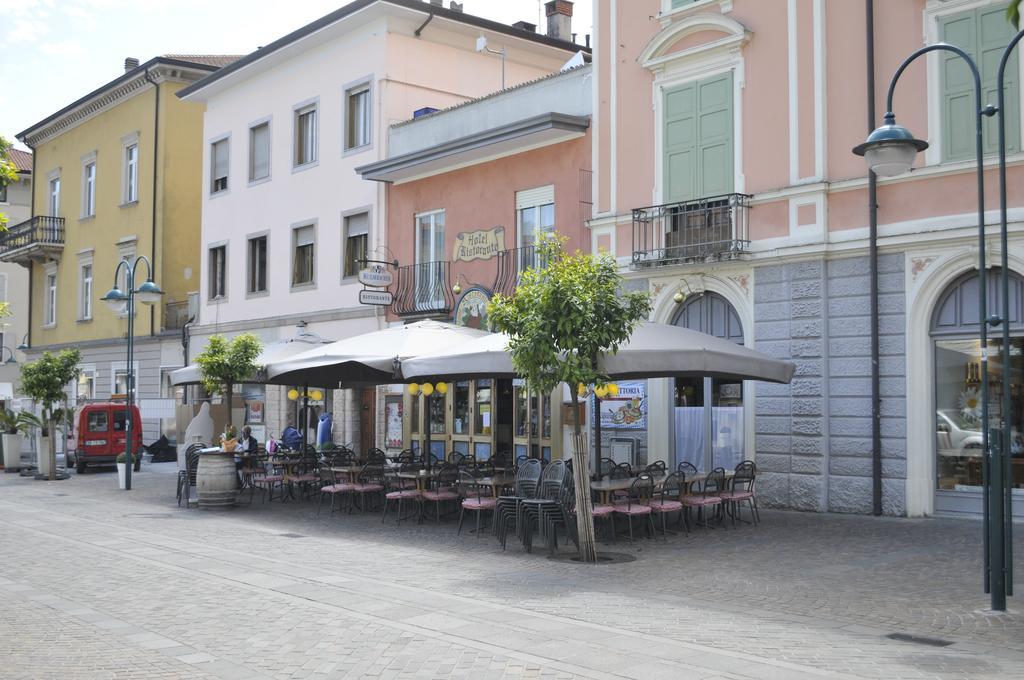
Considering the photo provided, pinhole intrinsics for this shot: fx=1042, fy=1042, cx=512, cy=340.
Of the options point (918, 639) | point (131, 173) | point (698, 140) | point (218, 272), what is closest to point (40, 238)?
point (131, 173)

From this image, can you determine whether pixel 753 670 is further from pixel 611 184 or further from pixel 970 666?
pixel 611 184

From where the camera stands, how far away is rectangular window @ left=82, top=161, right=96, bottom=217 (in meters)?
37.0

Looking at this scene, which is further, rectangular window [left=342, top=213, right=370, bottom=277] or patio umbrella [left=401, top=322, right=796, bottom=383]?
rectangular window [left=342, top=213, right=370, bottom=277]

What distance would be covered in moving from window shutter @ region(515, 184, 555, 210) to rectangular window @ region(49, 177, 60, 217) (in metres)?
25.8

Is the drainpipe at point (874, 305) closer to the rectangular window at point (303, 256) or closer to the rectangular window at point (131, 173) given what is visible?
the rectangular window at point (303, 256)

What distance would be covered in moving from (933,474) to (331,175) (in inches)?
638

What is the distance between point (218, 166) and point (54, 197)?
13203 millimetres

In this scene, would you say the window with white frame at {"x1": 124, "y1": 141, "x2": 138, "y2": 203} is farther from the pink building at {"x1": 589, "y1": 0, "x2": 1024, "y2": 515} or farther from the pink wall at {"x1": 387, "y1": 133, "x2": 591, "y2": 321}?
the pink building at {"x1": 589, "y1": 0, "x2": 1024, "y2": 515}

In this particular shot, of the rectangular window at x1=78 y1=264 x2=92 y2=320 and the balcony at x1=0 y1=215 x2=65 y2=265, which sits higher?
the balcony at x1=0 y1=215 x2=65 y2=265

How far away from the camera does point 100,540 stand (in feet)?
43.3

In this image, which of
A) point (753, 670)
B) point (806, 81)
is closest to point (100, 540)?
point (753, 670)

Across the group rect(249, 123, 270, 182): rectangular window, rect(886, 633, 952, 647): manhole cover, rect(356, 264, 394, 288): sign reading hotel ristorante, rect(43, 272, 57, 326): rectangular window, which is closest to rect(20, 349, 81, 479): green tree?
rect(249, 123, 270, 182): rectangular window

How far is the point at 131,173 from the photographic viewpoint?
34.7 meters

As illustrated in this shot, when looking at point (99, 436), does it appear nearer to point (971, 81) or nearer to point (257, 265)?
point (257, 265)
